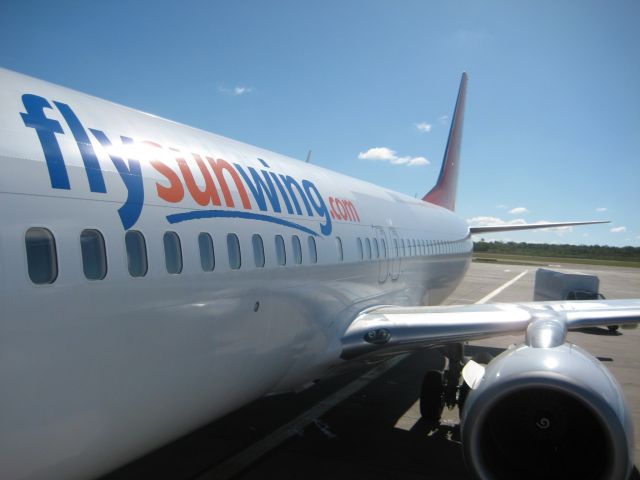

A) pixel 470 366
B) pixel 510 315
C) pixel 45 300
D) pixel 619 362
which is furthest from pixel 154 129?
pixel 619 362

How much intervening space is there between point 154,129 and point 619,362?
13.2m

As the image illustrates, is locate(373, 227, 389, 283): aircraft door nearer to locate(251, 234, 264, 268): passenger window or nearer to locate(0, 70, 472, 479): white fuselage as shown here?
locate(0, 70, 472, 479): white fuselage

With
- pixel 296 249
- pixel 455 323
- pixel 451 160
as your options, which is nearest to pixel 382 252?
pixel 455 323

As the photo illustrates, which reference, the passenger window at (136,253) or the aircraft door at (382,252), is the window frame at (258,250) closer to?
the passenger window at (136,253)

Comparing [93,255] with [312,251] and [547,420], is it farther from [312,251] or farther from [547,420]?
[547,420]

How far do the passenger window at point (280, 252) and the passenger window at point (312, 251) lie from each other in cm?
70

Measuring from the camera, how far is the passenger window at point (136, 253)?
3848 mm

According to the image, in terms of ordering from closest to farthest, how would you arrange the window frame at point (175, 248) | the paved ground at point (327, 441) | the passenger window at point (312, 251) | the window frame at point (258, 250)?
the window frame at point (175, 248) → the window frame at point (258, 250) → the paved ground at point (327, 441) → the passenger window at point (312, 251)

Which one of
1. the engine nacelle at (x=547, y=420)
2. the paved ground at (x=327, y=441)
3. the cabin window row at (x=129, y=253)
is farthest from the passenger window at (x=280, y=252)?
the paved ground at (x=327, y=441)

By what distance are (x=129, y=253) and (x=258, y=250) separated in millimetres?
1770

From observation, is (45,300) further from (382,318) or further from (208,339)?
(382,318)

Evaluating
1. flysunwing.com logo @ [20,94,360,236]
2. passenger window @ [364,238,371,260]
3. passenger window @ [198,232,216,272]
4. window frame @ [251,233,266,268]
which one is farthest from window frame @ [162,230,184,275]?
passenger window @ [364,238,371,260]

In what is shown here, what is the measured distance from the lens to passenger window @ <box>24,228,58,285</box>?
316 cm

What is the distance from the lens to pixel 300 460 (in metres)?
6.66
